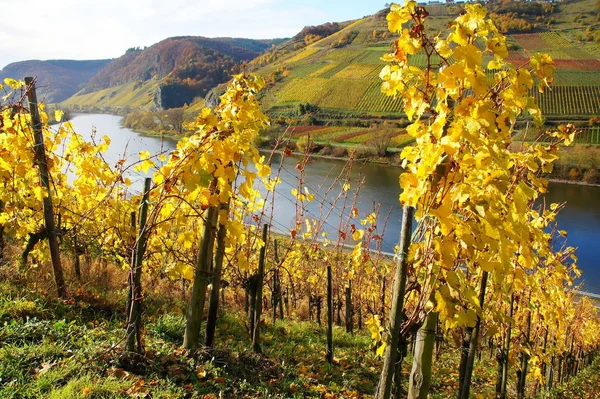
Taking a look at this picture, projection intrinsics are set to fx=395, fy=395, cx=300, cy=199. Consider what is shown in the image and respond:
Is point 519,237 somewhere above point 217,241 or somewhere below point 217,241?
above

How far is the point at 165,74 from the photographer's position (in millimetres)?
132875

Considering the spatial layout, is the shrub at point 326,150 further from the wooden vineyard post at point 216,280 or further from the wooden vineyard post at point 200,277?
the wooden vineyard post at point 200,277

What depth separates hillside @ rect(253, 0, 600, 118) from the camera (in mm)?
54625

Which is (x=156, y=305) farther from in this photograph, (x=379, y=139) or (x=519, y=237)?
(x=379, y=139)

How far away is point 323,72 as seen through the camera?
8269cm

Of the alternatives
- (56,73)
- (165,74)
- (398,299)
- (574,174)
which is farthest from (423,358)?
(56,73)

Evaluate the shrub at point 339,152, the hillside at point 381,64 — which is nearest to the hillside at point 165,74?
the hillside at point 381,64

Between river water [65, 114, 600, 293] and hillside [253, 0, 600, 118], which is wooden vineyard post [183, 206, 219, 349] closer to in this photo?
river water [65, 114, 600, 293]

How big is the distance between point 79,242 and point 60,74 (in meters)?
217

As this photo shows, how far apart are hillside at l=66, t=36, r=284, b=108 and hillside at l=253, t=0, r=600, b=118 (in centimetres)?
1549

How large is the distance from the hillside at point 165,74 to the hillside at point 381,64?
15.5 m

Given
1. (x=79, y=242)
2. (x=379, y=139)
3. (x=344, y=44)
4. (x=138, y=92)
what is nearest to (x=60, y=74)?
(x=138, y=92)

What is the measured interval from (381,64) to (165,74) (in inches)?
3325

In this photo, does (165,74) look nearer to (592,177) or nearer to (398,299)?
(592,177)
